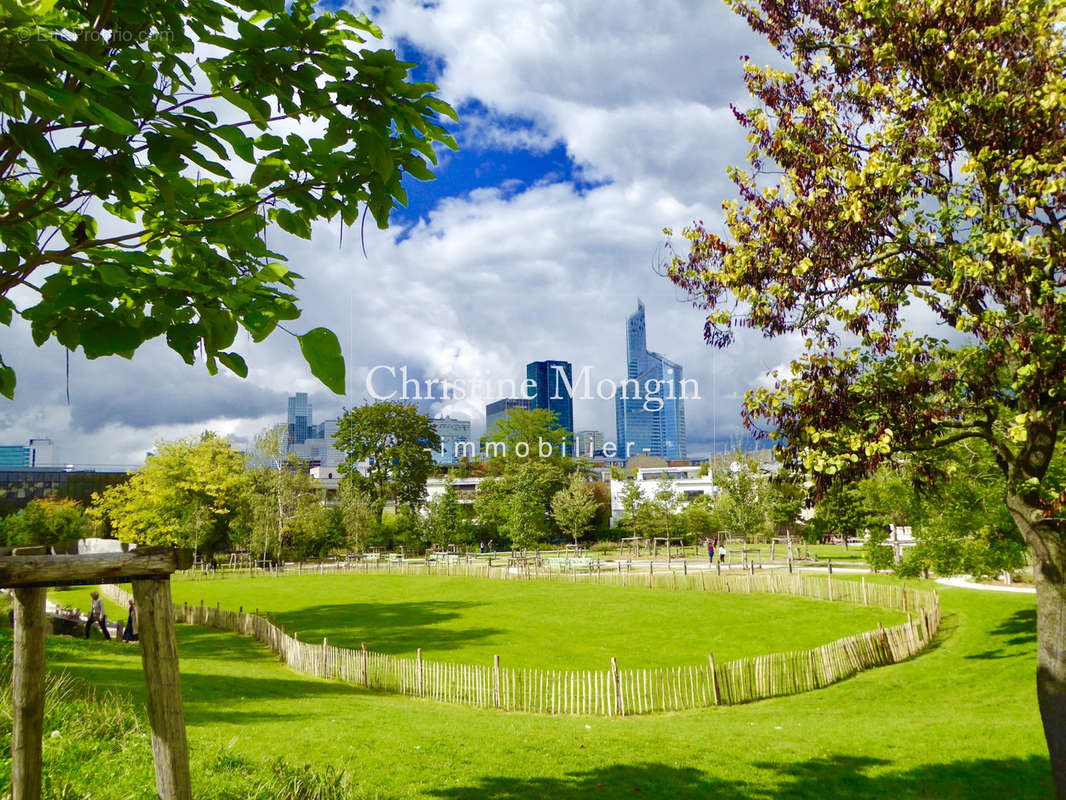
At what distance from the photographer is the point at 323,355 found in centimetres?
241

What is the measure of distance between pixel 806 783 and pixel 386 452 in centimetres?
6575

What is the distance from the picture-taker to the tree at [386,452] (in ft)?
240

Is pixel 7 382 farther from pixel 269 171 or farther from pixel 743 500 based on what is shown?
pixel 743 500

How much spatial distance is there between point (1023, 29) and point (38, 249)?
8.43 m

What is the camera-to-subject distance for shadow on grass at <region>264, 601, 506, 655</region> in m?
24.3

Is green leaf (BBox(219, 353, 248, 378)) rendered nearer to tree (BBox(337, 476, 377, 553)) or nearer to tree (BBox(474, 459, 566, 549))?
tree (BBox(474, 459, 566, 549))

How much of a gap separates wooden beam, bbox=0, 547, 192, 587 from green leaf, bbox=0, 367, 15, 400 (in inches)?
30.2

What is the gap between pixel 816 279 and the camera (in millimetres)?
8062

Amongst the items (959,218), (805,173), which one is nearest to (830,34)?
(805,173)

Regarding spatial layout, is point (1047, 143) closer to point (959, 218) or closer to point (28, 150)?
point (959, 218)

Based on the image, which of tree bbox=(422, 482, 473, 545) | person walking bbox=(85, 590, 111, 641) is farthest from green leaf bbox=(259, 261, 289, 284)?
tree bbox=(422, 482, 473, 545)

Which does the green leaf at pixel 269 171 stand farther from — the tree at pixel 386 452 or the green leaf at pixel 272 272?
the tree at pixel 386 452

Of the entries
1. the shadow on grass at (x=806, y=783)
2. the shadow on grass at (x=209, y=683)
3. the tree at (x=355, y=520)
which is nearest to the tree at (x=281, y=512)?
the tree at (x=355, y=520)

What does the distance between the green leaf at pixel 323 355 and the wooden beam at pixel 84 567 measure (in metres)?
1.51
